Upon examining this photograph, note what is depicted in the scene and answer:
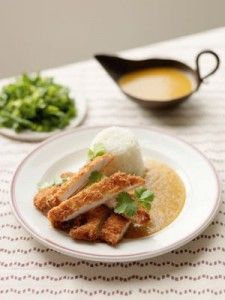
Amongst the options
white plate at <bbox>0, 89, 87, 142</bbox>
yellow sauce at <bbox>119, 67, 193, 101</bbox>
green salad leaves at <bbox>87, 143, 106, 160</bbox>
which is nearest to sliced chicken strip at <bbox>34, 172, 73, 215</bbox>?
green salad leaves at <bbox>87, 143, 106, 160</bbox>

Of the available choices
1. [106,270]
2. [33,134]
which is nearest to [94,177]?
[106,270]

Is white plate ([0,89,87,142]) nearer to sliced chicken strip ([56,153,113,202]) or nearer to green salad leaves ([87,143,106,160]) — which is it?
green salad leaves ([87,143,106,160])

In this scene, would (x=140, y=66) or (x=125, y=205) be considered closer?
(x=125, y=205)

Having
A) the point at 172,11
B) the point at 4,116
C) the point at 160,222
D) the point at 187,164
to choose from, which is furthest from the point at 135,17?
the point at 160,222

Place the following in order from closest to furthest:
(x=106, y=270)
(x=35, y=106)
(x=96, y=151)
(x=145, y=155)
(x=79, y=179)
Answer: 1. (x=106, y=270)
2. (x=79, y=179)
3. (x=96, y=151)
4. (x=145, y=155)
5. (x=35, y=106)

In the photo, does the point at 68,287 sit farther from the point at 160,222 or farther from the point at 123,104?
the point at 123,104

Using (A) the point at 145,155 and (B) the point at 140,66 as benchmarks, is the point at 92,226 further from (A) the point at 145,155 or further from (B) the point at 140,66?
(B) the point at 140,66

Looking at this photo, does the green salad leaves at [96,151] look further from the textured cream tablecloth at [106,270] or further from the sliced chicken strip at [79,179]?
the textured cream tablecloth at [106,270]
